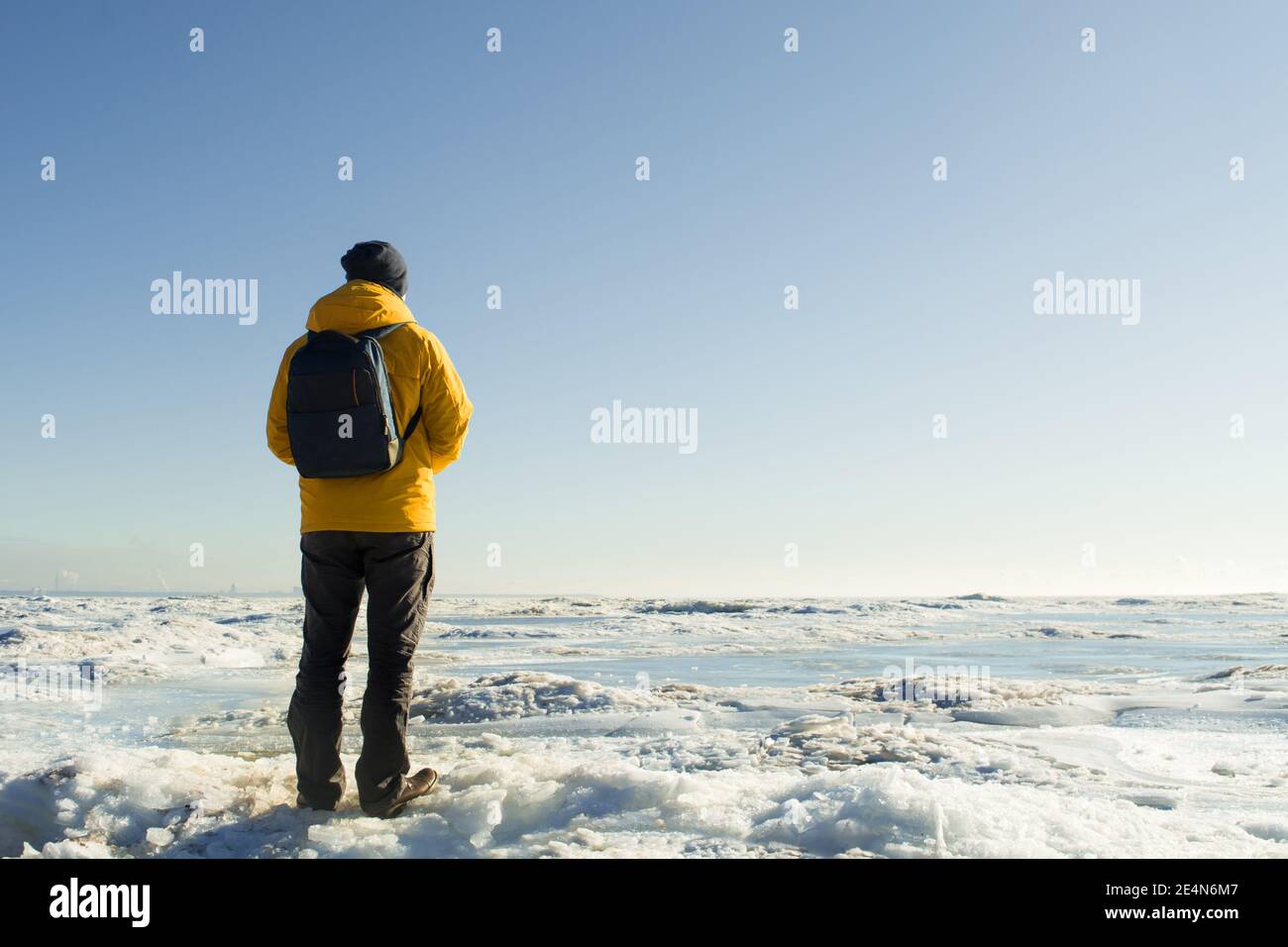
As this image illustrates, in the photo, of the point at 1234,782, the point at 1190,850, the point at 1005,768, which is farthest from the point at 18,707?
the point at 1234,782

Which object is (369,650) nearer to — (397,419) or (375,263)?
(397,419)

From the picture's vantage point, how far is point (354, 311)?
2982mm

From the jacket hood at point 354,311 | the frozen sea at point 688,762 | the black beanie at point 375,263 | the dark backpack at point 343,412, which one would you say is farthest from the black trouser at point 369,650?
the black beanie at point 375,263

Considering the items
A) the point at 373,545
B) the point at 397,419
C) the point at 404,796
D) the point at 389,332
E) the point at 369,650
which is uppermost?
the point at 389,332

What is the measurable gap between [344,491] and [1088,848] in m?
2.71

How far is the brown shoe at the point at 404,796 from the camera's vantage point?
2.93 meters

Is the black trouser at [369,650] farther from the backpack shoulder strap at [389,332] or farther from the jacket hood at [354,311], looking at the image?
the jacket hood at [354,311]

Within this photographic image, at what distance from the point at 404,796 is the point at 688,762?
1635mm

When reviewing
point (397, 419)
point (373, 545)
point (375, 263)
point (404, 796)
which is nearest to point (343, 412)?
point (397, 419)

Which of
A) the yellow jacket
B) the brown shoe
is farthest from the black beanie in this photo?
the brown shoe
